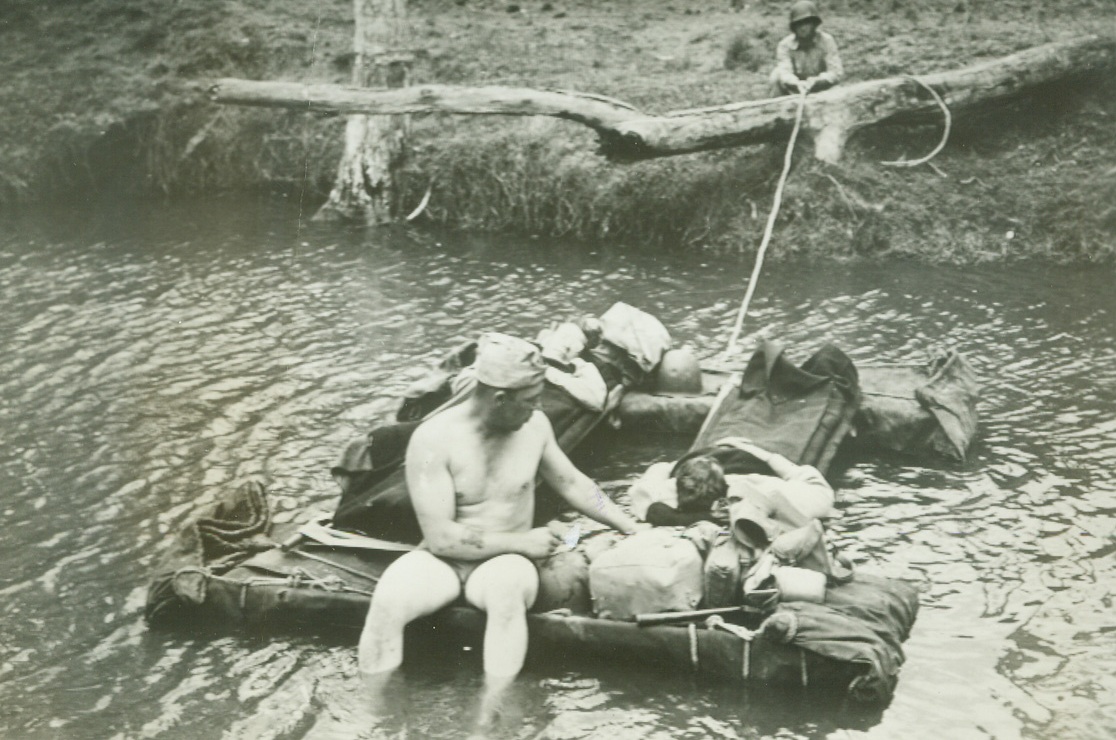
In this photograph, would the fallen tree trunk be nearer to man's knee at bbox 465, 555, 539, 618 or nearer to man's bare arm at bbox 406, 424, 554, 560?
man's bare arm at bbox 406, 424, 554, 560

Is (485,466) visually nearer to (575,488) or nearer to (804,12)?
(575,488)

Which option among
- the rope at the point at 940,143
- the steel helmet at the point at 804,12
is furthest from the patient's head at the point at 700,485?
the steel helmet at the point at 804,12

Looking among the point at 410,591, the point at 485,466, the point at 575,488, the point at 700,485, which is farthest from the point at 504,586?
the point at 700,485

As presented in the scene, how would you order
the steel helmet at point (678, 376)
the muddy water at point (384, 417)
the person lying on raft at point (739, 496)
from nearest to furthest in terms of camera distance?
the muddy water at point (384, 417) < the person lying on raft at point (739, 496) < the steel helmet at point (678, 376)

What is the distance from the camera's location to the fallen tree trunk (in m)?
13.8

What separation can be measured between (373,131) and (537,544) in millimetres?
10303

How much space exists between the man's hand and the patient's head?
3.47ft

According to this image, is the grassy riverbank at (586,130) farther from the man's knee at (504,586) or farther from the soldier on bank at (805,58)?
the man's knee at (504,586)

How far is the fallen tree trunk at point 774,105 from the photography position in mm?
13789

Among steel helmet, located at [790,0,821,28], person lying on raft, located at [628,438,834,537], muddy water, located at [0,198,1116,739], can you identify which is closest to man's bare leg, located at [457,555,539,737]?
muddy water, located at [0,198,1116,739]

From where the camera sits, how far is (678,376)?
29.9ft

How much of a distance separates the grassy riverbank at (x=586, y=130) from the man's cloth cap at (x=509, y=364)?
26.7ft

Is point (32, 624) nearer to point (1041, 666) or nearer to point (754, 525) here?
point (754, 525)

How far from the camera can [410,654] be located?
623cm
